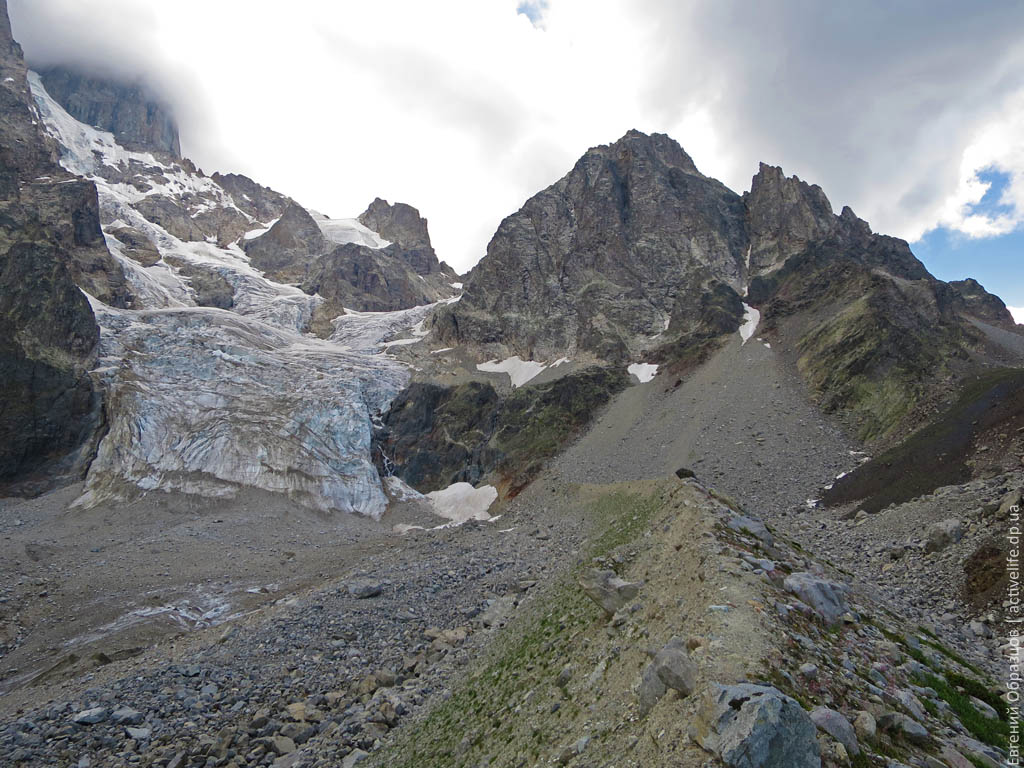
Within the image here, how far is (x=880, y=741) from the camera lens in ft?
16.5

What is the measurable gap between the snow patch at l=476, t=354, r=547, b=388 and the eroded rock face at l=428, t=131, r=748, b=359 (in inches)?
83.0

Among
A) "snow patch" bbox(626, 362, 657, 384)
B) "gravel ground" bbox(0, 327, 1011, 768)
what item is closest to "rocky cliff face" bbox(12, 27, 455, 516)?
"gravel ground" bbox(0, 327, 1011, 768)

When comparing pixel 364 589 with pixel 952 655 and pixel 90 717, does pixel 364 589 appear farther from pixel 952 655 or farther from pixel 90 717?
pixel 952 655

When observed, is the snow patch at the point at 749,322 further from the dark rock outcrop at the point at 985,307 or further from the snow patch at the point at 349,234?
the snow patch at the point at 349,234

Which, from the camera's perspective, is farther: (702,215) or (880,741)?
(702,215)

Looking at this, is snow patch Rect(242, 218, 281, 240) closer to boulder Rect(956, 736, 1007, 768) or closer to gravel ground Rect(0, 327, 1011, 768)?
gravel ground Rect(0, 327, 1011, 768)

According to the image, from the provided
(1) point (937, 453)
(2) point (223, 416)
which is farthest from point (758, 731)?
(2) point (223, 416)

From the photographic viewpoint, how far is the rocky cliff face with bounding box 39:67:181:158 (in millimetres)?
178125

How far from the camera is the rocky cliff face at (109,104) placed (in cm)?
17812

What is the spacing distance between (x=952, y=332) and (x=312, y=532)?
237 feet

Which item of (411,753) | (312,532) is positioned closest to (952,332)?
(411,753)

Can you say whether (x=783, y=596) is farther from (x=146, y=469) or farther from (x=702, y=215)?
(x=702, y=215)

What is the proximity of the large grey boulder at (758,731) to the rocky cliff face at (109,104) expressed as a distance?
23971cm

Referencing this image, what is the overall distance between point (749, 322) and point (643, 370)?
54.6ft
